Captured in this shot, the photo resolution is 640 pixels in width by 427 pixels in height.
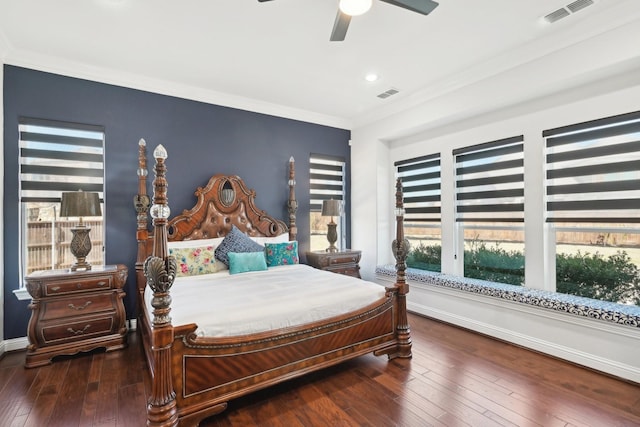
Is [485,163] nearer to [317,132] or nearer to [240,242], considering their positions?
[317,132]

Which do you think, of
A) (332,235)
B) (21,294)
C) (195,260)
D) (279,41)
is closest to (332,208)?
(332,235)

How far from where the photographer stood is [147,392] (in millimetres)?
2377

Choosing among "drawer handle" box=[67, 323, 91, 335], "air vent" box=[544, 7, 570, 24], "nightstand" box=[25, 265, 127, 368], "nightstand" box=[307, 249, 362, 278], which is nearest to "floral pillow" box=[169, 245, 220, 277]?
"nightstand" box=[25, 265, 127, 368]

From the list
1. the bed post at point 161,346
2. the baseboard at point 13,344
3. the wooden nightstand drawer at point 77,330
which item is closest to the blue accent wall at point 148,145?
the baseboard at point 13,344

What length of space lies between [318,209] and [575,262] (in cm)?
328

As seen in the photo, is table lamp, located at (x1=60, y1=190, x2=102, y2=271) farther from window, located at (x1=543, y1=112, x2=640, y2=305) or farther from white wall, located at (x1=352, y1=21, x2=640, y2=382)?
window, located at (x1=543, y1=112, x2=640, y2=305)

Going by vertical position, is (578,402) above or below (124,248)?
below

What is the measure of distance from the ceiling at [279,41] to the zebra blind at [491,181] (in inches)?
33.8

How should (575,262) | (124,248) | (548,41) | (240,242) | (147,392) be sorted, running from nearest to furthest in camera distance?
(147,392) → (548,41) → (575,262) → (124,248) → (240,242)

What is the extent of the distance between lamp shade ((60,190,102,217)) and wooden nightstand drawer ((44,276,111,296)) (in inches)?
24.7

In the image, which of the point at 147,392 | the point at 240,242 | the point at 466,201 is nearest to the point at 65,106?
the point at 240,242

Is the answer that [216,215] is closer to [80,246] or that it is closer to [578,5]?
[80,246]

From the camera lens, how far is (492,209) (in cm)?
378

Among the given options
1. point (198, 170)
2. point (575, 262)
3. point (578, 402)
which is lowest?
point (578, 402)
